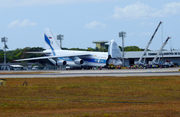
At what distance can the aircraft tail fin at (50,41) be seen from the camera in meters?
85.1

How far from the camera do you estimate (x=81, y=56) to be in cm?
7494

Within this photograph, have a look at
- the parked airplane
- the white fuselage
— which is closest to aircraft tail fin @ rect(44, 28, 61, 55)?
the parked airplane

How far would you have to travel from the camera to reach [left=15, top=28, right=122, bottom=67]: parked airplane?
68.8 metres

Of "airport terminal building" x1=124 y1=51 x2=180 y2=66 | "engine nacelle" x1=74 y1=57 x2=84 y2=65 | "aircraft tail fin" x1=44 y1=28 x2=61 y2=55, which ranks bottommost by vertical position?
"engine nacelle" x1=74 y1=57 x2=84 y2=65

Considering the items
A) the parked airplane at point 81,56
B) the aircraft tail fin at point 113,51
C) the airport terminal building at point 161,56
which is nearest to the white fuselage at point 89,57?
the parked airplane at point 81,56

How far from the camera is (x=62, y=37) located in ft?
359

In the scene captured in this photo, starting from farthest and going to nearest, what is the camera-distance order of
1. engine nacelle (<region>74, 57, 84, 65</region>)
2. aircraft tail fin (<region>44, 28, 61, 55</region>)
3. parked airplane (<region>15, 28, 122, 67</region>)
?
aircraft tail fin (<region>44, 28, 61, 55</region>) → engine nacelle (<region>74, 57, 84, 65</region>) → parked airplane (<region>15, 28, 122, 67</region>)

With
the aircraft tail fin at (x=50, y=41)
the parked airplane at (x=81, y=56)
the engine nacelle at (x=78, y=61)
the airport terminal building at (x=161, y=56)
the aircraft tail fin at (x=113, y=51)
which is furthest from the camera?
the airport terminal building at (x=161, y=56)

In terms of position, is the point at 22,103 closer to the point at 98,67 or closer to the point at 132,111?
the point at 132,111

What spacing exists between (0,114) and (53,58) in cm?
6637

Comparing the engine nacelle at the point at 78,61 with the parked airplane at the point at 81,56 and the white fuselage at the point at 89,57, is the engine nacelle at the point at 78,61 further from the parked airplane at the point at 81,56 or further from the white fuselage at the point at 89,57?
the white fuselage at the point at 89,57

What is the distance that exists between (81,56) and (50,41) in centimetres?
1507

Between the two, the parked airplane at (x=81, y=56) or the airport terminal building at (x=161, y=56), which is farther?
the airport terminal building at (x=161, y=56)

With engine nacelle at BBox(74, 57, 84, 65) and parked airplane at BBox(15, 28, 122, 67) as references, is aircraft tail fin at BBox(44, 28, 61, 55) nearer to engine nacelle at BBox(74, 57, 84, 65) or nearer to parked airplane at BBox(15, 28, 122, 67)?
parked airplane at BBox(15, 28, 122, 67)
